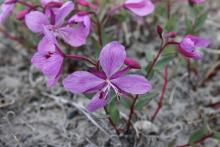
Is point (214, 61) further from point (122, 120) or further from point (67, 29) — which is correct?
point (67, 29)

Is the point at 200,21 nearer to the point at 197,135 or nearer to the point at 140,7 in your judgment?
the point at 140,7

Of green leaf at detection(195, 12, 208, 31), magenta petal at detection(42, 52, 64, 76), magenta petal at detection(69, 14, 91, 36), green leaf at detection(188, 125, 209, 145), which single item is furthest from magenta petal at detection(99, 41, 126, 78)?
green leaf at detection(195, 12, 208, 31)

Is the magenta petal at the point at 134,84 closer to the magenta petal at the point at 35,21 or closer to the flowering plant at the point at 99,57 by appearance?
the flowering plant at the point at 99,57

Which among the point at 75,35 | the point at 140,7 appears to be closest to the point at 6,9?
the point at 75,35

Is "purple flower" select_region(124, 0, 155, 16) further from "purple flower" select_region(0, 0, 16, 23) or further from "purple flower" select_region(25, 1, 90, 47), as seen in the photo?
"purple flower" select_region(0, 0, 16, 23)

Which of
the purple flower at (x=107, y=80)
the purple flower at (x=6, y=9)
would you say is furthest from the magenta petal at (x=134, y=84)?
the purple flower at (x=6, y=9)

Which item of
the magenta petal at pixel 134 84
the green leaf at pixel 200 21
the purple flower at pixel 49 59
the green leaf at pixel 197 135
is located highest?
the purple flower at pixel 49 59
